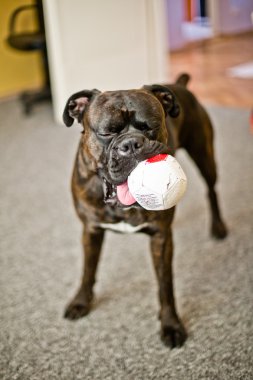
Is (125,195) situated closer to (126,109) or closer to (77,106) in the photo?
(126,109)

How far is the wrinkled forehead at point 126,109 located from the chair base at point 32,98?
3.42 meters

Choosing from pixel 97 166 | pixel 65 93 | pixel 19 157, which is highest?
pixel 97 166

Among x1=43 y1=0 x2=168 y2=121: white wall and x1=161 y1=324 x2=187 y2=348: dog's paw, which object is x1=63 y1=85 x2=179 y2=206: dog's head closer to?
x1=161 y1=324 x2=187 y2=348: dog's paw

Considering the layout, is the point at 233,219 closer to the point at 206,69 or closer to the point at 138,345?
the point at 138,345

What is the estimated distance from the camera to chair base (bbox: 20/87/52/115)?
186 inches

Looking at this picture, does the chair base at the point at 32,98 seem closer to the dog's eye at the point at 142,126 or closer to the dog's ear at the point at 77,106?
the dog's ear at the point at 77,106

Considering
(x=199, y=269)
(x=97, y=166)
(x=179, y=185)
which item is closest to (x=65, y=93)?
(x=199, y=269)

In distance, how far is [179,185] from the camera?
125cm

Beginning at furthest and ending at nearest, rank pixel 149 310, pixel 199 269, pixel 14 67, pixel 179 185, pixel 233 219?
pixel 14 67 < pixel 233 219 < pixel 199 269 < pixel 149 310 < pixel 179 185

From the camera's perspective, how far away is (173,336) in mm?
1656

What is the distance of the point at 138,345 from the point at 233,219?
107 centimetres

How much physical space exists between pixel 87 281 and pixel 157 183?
79 centimetres

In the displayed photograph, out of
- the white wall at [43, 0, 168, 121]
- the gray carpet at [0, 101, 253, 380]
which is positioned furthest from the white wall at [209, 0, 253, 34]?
the gray carpet at [0, 101, 253, 380]

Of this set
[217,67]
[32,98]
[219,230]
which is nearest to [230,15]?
[217,67]
